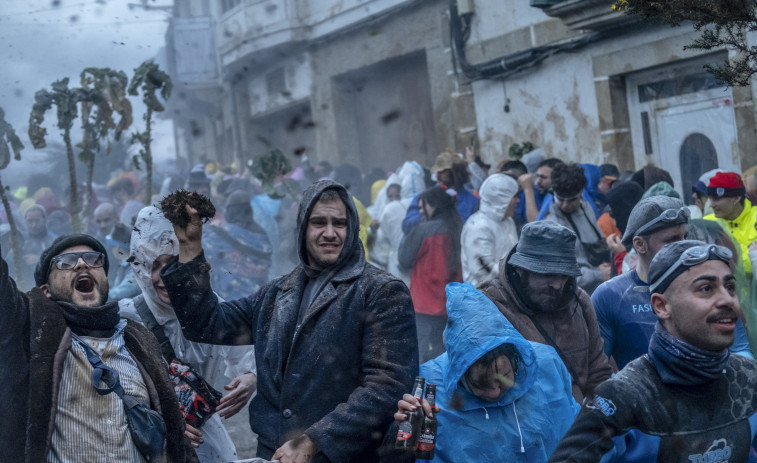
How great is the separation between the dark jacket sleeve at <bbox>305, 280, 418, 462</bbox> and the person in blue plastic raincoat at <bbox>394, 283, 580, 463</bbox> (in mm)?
226

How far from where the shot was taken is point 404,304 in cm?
339

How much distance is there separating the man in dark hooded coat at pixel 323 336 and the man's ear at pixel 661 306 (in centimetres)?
92

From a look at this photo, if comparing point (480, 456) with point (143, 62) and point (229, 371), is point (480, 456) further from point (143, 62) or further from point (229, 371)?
point (143, 62)

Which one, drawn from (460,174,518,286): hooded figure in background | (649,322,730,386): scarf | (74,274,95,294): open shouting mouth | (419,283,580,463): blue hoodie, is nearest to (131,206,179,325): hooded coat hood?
(74,274,95,294): open shouting mouth

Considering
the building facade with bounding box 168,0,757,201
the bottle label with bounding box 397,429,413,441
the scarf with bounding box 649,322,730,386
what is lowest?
the bottle label with bounding box 397,429,413,441

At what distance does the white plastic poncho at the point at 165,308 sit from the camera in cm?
409

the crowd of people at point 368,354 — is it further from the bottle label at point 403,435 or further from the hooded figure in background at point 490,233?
the hooded figure in background at point 490,233

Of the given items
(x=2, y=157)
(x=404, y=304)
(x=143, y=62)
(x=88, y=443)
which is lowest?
(x=88, y=443)

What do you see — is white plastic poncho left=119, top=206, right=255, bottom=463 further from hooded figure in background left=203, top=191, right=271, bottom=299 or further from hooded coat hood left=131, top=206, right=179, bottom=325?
hooded figure in background left=203, top=191, right=271, bottom=299

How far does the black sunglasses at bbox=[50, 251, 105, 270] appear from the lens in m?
3.39

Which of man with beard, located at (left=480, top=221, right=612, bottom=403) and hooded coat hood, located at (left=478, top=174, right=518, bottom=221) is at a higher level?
hooded coat hood, located at (left=478, top=174, right=518, bottom=221)

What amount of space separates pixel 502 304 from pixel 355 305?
3.22 ft

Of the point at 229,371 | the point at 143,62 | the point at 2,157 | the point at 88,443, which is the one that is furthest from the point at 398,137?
the point at 88,443

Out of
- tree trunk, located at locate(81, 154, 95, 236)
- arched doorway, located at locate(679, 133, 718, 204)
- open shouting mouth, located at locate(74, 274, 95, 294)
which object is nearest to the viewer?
open shouting mouth, located at locate(74, 274, 95, 294)
